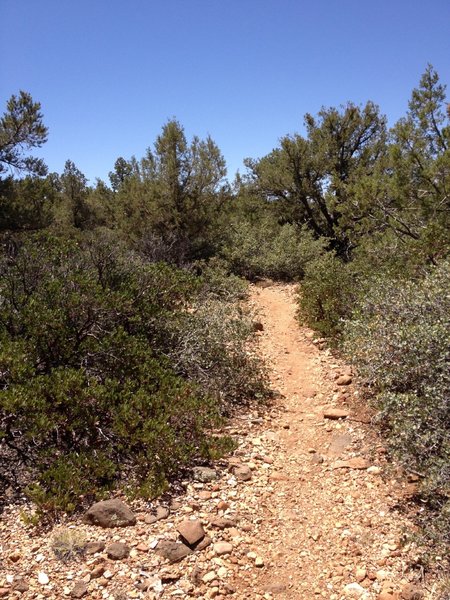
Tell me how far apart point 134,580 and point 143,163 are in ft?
42.9

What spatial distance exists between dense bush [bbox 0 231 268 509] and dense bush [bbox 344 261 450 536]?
5.63ft

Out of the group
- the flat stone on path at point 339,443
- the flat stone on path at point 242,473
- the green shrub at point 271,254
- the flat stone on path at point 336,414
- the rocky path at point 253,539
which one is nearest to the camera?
the rocky path at point 253,539

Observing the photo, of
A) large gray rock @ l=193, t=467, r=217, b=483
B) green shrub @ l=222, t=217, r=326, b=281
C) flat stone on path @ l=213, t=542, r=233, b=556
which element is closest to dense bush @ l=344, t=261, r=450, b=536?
flat stone on path @ l=213, t=542, r=233, b=556

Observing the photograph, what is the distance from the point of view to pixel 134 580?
3.08m

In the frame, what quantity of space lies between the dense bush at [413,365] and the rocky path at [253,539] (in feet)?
1.29

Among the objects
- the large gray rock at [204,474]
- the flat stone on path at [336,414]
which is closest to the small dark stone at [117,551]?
the large gray rock at [204,474]

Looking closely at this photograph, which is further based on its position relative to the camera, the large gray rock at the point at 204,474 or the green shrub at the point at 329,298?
the green shrub at the point at 329,298

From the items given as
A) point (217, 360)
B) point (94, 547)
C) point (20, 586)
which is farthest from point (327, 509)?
point (217, 360)

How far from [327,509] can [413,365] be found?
175cm

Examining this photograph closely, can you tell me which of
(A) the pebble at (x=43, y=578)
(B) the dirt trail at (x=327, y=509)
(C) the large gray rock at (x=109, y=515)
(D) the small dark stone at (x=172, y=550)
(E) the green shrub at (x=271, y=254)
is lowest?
(B) the dirt trail at (x=327, y=509)

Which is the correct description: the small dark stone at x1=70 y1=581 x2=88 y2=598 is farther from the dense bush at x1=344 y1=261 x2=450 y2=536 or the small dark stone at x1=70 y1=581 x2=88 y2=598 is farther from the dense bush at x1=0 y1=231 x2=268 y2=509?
the dense bush at x1=344 y1=261 x2=450 y2=536

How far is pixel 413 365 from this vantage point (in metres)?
4.73

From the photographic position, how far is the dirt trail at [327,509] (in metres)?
3.14

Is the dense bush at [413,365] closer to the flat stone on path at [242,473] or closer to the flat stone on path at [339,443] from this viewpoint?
the flat stone on path at [339,443]
